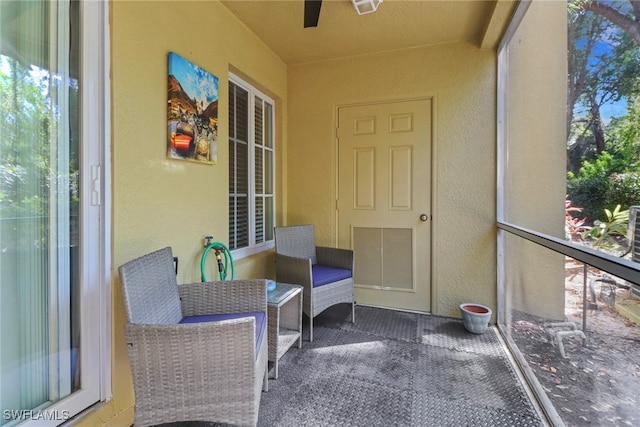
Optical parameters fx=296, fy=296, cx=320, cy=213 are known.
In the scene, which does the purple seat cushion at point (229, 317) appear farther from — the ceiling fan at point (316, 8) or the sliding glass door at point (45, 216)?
the ceiling fan at point (316, 8)

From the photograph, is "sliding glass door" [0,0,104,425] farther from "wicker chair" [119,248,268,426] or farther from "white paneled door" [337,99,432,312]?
"white paneled door" [337,99,432,312]

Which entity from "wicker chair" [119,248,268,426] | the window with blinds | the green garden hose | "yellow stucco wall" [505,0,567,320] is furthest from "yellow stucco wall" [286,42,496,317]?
"wicker chair" [119,248,268,426]

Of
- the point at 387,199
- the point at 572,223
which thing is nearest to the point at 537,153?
the point at 572,223

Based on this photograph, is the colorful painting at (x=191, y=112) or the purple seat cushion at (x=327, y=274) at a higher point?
the colorful painting at (x=191, y=112)

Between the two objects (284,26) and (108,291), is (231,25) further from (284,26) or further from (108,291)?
(108,291)

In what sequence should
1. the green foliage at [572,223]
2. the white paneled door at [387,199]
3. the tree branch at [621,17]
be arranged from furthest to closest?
the white paneled door at [387,199], the green foliage at [572,223], the tree branch at [621,17]

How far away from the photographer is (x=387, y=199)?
3055mm

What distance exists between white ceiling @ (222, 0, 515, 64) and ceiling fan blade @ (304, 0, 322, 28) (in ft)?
1.51

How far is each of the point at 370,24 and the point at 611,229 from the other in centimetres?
228

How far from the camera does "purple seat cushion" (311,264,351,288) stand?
249 cm

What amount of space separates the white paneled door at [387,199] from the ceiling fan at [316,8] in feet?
3.31

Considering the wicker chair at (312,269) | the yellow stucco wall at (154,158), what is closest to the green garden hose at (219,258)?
the yellow stucco wall at (154,158)

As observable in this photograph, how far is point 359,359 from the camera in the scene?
6.91 ft

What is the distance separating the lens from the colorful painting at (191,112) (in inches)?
70.4
